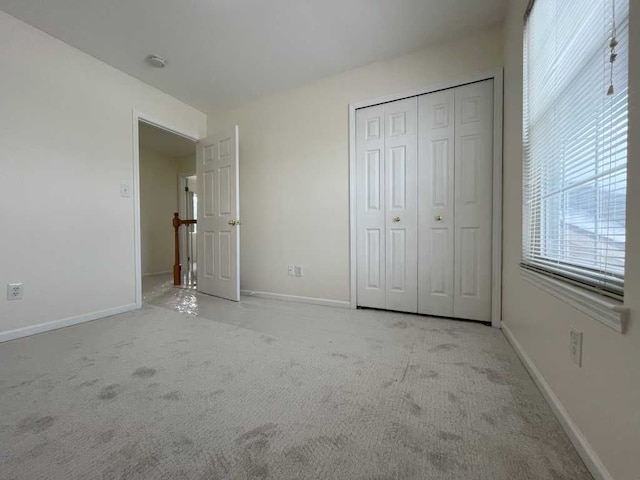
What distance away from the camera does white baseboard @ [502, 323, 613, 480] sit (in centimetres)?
77

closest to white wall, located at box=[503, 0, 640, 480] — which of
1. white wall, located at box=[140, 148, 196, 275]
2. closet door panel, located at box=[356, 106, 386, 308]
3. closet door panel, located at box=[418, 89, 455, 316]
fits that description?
closet door panel, located at box=[418, 89, 455, 316]

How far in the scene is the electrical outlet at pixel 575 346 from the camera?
91 centimetres

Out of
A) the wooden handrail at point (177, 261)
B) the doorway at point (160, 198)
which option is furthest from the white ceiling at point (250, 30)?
the doorway at point (160, 198)

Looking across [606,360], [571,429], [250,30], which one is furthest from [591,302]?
[250,30]

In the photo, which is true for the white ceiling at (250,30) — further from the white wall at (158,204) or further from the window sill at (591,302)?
the white wall at (158,204)

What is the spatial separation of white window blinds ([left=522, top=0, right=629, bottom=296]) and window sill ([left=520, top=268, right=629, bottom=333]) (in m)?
0.04

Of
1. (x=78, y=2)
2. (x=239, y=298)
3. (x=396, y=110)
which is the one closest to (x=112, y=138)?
(x=78, y=2)

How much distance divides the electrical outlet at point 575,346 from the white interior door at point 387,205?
1436 millimetres

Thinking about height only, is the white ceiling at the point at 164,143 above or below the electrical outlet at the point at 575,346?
above

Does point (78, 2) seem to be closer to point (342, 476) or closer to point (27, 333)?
point (27, 333)

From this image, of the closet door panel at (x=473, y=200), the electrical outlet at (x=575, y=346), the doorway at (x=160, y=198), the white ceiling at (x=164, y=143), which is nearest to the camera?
the electrical outlet at (x=575, y=346)

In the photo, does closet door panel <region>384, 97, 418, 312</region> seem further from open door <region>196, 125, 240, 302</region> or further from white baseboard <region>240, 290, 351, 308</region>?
open door <region>196, 125, 240, 302</region>

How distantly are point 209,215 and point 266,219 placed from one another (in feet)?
2.48

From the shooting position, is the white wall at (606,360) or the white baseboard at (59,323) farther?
the white baseboard at (59,323)
